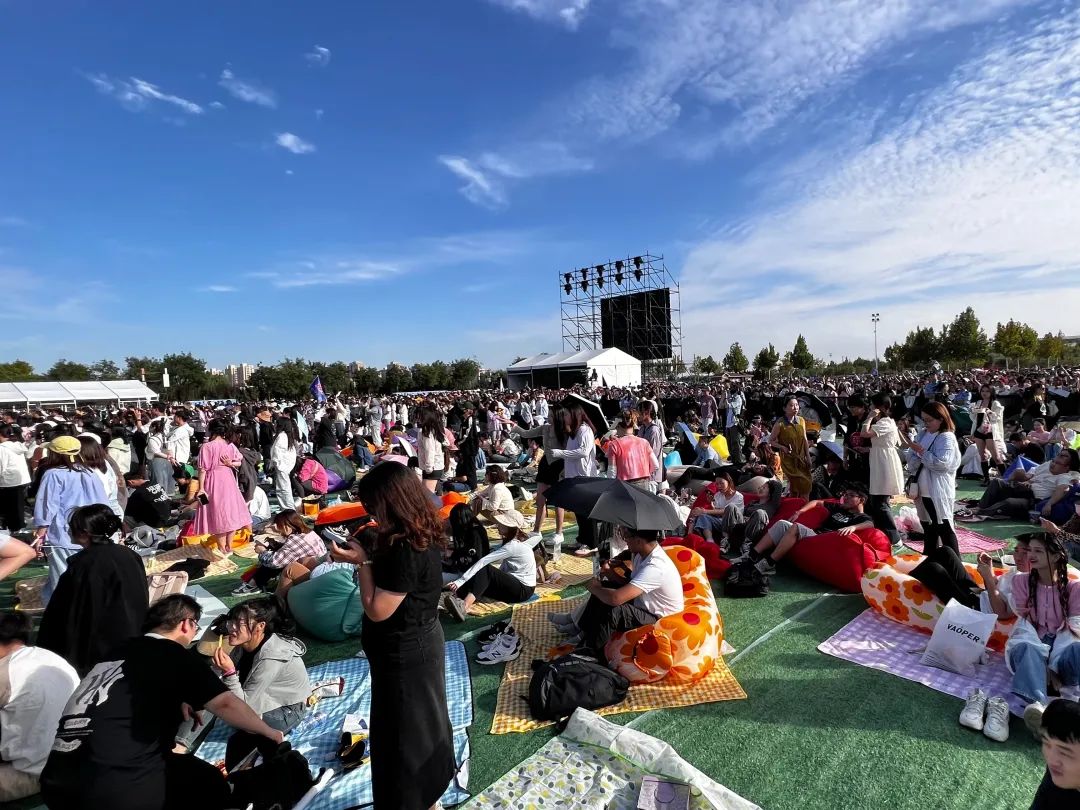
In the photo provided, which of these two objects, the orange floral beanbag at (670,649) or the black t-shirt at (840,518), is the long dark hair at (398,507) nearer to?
the orange floral beanbag at (670,649)

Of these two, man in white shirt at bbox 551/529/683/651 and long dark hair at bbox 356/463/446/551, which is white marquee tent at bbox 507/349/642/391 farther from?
long dark hair at bbox 356/463/446/551

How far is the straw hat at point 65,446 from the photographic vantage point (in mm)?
4617

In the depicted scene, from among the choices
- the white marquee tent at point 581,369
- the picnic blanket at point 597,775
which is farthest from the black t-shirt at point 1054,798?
the white marquee tent at point 581,369

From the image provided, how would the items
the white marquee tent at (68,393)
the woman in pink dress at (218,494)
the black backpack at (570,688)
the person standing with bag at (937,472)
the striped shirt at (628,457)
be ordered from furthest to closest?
1. the white marquee tent at (68,393)
2. the woman in pink dress at (218,494)
3. the striped shirt at (628,457)
4. the person standing with bag at (937,472)
5. the black backpack at (570,688)

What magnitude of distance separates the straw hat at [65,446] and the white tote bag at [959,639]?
6.66m

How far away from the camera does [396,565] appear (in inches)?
83.2

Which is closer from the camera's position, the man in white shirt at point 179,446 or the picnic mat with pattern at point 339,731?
the picnic mat with pattern at point 339,731

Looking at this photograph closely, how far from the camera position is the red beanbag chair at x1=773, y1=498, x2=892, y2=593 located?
16.8 ft

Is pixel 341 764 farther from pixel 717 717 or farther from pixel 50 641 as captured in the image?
pixel 717 717

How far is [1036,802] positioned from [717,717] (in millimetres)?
1697

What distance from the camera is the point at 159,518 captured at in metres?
7.98

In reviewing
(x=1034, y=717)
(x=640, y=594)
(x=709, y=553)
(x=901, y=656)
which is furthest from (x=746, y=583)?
(x=1034, y=717)

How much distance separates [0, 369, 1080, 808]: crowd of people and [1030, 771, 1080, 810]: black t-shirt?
14mm

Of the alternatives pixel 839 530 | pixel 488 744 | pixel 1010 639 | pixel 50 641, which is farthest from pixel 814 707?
pixel 50 641
